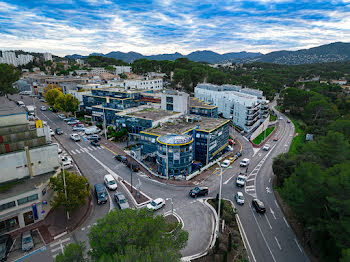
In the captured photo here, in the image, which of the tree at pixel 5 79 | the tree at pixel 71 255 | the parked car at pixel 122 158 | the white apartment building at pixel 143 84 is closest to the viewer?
the tree at pixel 71 255

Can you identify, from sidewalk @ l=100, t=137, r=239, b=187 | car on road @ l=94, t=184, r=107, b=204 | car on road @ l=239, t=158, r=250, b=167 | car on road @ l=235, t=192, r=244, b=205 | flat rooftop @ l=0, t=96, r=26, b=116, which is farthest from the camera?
car on road @ l=239, t=158, r=250, b=167

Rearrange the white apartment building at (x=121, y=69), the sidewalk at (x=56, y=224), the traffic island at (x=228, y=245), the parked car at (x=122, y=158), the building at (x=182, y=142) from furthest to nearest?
the white apartment building at (x=121, y=69)
the parked car at (x=122, y=158)
the building at (x=182, y=142)
the sidewalk at (x=56, y=224)
the traffic island at (x=228, y=245)

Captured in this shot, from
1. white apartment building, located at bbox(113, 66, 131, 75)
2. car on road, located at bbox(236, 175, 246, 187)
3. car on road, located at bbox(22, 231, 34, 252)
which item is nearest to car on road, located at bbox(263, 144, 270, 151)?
car on road, located at bbox(236, 175, 246, 187)

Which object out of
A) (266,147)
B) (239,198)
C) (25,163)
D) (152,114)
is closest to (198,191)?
(239,198)

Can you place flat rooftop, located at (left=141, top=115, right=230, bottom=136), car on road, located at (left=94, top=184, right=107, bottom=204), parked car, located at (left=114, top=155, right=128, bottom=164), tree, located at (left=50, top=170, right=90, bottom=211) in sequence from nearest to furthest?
tree, located at (left=50, top=170, right=90, bottom=211)
car on road, located at (left=94, top=184, right=107, bottom=204)
parked car, located at (left=114, top=155, right=128, bottom=164)
flat rooftop, located at (left=141, top=115, right=230, bottom=136)

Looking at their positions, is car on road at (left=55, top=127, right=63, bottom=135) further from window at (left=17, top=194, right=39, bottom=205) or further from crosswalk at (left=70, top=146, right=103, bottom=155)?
window at (left=17, top=194, right=39, bottom=205)

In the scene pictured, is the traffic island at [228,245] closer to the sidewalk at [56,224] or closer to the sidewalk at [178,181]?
the sidewalk at [178,181]

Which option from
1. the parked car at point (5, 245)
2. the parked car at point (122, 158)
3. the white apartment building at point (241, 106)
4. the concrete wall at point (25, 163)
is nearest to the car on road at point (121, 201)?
the concrete wall at point (25, 163)
